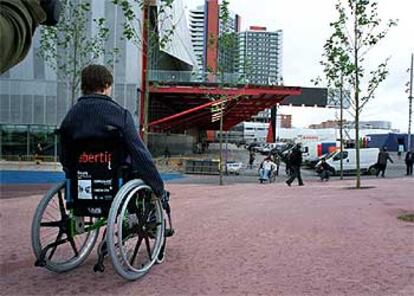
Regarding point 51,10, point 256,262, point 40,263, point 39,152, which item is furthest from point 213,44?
point 51,10

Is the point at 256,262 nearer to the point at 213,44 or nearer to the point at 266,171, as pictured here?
the point at 213,44

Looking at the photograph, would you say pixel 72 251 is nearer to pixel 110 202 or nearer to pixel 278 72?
pixel 110 202

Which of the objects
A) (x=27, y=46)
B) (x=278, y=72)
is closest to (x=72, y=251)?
(x=27, y=46)

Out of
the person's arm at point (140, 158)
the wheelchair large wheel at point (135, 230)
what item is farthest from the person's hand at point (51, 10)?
the person's arm at point (140, 158)

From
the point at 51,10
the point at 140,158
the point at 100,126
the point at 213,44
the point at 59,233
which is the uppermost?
the point at 213,44

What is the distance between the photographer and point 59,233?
428 cm

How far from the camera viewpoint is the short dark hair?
13.4ft

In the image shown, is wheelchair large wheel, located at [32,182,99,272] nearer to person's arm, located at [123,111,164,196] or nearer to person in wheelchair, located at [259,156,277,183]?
person's arm, located at [123,111,164,196]

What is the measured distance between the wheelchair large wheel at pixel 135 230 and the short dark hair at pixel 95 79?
0.81m

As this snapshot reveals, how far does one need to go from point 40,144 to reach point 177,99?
55.7 feet

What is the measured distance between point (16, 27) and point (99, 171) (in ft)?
7.72

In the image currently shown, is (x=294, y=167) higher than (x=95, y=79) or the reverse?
the reverse

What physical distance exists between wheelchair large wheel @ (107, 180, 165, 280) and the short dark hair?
2.65ft

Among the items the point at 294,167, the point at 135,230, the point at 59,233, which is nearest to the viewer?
the point at 135,230
